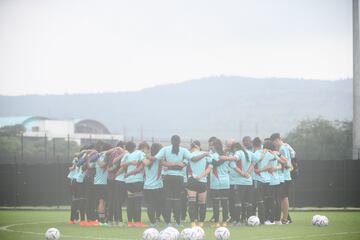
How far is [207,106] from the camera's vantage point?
150m

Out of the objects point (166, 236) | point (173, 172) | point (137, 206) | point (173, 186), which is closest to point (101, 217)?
point (137, 206)

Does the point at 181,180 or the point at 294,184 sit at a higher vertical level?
the point at 181,180

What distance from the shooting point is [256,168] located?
1861cm

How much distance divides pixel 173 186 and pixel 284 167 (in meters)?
2.84

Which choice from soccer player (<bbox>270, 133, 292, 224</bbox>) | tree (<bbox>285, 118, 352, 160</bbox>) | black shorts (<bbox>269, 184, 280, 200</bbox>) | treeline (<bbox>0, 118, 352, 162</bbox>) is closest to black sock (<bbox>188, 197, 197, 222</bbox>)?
black shorts (<bbox>269, 184, 280, 200</bbox>)

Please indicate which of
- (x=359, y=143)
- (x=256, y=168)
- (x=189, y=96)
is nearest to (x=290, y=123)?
(x=189, y=96)

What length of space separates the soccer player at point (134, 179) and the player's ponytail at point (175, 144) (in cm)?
86

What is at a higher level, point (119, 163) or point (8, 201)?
point (119, 163)

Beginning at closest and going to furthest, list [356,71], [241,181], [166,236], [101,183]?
1. [166,236]
2. [241,181]
3. [101,183]
4. [356,71]

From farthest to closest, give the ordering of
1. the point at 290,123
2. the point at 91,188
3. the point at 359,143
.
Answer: the point at 290,123, the point at 359,143, the point at 91,188

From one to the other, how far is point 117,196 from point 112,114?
461 feet

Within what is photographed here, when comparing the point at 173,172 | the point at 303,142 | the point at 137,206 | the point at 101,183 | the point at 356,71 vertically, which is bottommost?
the point at 137,206

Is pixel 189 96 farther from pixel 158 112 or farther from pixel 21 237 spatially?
pixel 21 237

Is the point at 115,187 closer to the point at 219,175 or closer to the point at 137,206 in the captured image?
the point at 137,206
